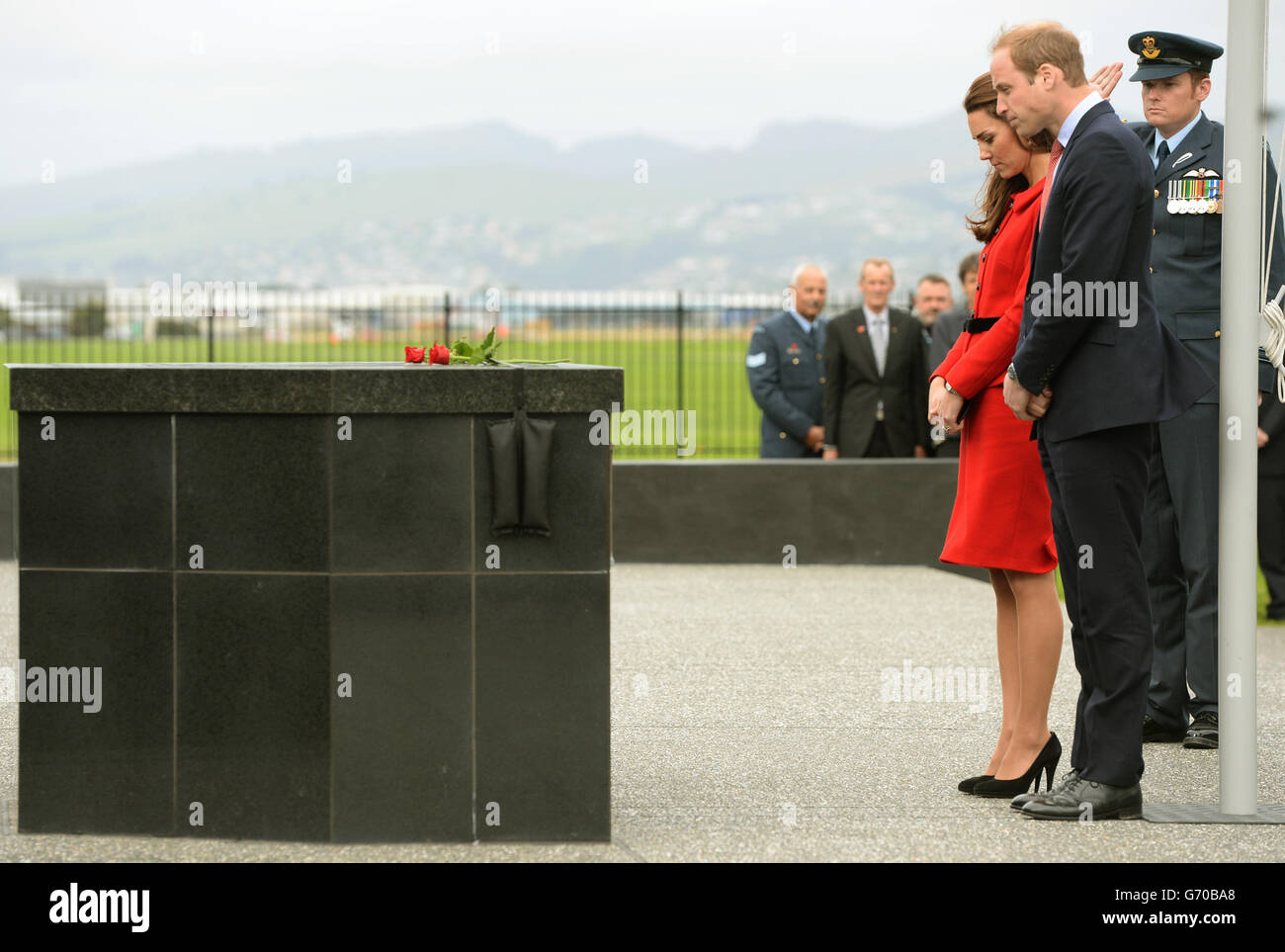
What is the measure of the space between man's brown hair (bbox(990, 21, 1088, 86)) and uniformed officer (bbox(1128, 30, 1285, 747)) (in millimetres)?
1225

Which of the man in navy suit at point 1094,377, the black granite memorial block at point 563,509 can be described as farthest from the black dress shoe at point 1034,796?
the black granite memorial block at point 563,509

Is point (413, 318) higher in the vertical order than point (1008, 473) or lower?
higher

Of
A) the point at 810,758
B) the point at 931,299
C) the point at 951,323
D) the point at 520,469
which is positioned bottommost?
the point at 810,758

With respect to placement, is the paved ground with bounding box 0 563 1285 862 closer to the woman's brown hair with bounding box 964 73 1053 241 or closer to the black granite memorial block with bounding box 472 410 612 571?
the black granite memorial block with bounding box 472 410 612 571

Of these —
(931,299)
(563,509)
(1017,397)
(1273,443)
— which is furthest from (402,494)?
(931,299)

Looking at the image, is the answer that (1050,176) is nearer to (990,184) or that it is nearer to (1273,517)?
(990,184)

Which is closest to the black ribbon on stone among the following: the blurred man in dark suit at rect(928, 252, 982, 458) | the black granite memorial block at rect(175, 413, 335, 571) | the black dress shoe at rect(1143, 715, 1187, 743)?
the black granite memorial block at rect(175, 413, 335, 571)

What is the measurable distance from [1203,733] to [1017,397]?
1965mm

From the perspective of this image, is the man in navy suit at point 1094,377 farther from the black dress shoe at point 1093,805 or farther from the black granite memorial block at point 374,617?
the black granite memorial block at point 374,617

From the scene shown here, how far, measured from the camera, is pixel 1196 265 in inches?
232

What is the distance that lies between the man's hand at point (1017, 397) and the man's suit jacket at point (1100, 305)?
0.03m

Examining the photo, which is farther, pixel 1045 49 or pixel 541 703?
pixel 1045 49

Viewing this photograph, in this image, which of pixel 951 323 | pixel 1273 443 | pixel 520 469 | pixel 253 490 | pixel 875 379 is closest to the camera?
pixel 520 469
